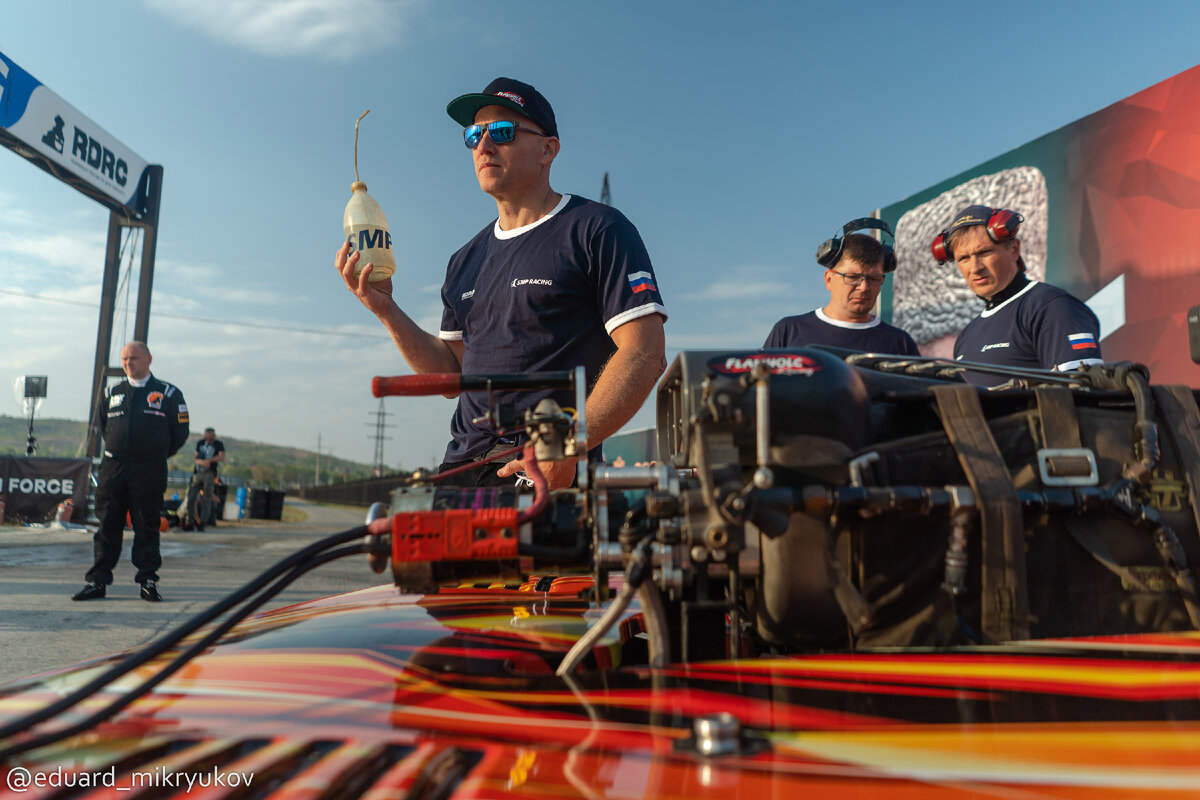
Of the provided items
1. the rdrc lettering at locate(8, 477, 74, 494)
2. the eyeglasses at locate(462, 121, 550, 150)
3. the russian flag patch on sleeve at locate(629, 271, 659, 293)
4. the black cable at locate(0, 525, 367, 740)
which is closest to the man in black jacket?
the eyeglasses at locate(462, 121, 550, 150)

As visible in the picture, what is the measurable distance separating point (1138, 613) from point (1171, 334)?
813cm

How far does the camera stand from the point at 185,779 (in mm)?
686

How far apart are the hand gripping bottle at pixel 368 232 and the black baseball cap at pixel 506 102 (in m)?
0.36

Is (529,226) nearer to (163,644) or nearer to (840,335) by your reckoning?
(840,335)

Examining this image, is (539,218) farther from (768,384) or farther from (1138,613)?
(1138,613)

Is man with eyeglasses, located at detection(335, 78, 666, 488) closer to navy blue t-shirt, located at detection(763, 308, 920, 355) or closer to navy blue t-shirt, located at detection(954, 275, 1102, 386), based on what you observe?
navy blue t-shirt, located at detection(763, 308, 920, 355)

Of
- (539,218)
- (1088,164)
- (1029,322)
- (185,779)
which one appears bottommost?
(185,779)

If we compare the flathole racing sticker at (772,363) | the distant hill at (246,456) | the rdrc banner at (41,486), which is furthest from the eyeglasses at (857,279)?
the distant hill at (246,456)

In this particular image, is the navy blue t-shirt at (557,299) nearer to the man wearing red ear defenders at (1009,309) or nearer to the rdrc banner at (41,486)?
the man wearing red ear defenders at (1009,309)

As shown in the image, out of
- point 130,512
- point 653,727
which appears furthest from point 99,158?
point 653,727

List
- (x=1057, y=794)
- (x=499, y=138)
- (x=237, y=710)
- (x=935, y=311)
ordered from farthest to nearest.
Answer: (x=935, y=311), (x=499, y=138), (x=237, y=710), (x=1057, y=794)

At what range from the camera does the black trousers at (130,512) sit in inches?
A: 202

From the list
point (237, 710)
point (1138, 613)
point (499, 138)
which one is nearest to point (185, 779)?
point (237, 710)

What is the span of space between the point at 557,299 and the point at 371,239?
0.56 meters
